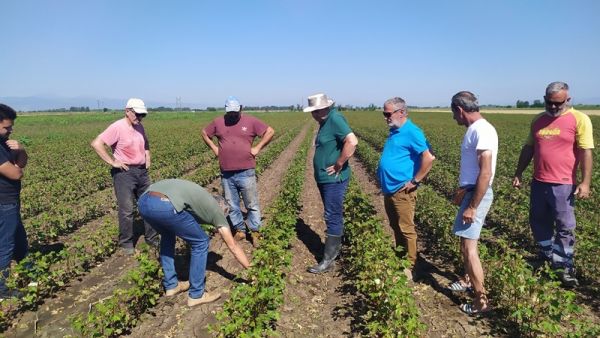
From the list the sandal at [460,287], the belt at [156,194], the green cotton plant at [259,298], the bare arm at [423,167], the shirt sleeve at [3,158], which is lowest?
the sandal at [460,287]

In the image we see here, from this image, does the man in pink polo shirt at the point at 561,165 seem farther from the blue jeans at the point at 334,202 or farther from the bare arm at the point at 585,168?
the blue jeans at the point at 334,202

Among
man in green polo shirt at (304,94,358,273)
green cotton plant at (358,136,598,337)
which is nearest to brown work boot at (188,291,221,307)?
man in green polo shirt at (304,94,358,273)

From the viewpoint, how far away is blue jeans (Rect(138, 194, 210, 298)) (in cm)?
353

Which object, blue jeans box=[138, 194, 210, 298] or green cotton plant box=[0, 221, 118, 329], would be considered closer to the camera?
blue jeans box=[138, 194, 210, 298]

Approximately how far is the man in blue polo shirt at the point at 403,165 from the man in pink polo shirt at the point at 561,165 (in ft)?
4.39

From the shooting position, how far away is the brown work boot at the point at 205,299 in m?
3.96

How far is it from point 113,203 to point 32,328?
5.30m

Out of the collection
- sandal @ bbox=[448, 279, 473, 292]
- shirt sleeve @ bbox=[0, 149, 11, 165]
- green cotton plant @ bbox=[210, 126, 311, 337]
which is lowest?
sandal @ bbox=[448, 279, 473, 292]

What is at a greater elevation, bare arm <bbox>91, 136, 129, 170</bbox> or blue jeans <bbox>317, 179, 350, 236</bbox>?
bare arm <bbox>91, 136, 129, 170</bbox>

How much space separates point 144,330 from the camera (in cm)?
364

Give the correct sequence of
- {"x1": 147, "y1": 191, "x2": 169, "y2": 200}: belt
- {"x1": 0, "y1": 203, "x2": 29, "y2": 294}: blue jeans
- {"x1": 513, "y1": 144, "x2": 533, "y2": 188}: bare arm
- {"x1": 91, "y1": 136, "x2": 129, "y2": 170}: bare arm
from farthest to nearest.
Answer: {"x1": 91, "y1": 136, "x2": 129, "y2": 170}: bare arm, {"x1": 513, "y1": 144, "x2": 533, "y2": 188}: bare arm, {"x1": 0, "y1": 203, "x2": 29, "y2": 294}: blue jeans, {"x1": 147, "y1": 191, "x2": 169, "y2": 200}: belt

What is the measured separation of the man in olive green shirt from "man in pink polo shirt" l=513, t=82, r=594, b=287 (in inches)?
141

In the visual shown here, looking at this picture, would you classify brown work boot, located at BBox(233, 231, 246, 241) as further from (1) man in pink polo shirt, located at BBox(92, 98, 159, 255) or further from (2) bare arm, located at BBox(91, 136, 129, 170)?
(2) bare arm, located at BBox(91, 136, 129, 170)

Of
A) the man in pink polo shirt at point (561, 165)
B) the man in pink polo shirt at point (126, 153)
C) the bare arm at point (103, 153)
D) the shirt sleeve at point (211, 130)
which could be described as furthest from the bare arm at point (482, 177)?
the bare arm at point (103, 153)
